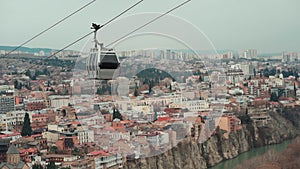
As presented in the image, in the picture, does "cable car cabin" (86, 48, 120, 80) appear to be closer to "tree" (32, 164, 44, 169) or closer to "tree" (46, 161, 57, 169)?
"tree" (46, 161, 57, 169)

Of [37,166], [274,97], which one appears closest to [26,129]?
[37,166]

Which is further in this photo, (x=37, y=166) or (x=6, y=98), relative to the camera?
(x=6, y=98)

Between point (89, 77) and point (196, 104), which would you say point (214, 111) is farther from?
point (89, 77)

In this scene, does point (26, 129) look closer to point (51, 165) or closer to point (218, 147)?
point (51, 165)

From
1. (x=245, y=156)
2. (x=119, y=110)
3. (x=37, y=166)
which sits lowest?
(x=245, y=156)

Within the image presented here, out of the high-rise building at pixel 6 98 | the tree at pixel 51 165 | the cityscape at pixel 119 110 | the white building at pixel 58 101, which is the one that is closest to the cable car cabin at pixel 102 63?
the cityscape at pixel 119 110

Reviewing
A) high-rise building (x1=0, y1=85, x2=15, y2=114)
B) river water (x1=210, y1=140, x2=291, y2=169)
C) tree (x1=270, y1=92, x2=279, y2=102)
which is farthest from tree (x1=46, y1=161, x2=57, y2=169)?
tree (x1=270, y1=92, x2=279, y2=102)

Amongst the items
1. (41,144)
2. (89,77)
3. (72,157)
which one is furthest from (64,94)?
(89,77)

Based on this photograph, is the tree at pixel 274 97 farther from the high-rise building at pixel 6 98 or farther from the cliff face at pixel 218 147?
the high-rise building at pixel 6 98
